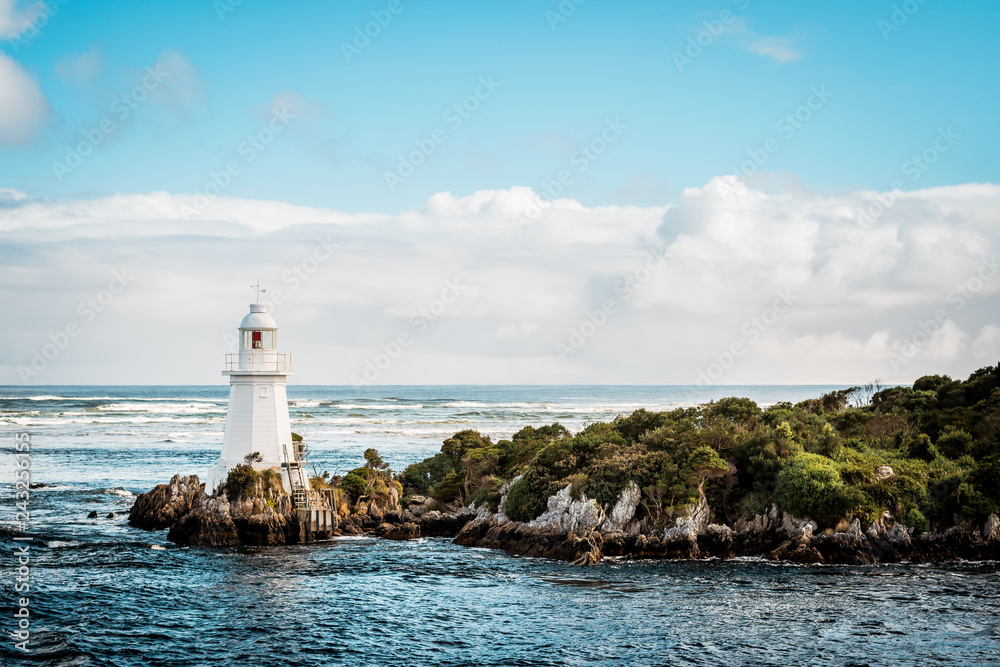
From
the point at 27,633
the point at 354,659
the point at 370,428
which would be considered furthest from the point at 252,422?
the point at 370,428

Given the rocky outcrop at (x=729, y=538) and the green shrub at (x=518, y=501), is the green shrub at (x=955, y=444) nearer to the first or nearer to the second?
the rocky outcrop at (x=729, y=538)

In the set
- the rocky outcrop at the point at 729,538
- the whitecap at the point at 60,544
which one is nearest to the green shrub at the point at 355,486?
the rocky outcrop at the point at 729,538

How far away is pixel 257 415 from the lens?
137 feet

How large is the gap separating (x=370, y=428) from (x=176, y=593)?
85.4 m

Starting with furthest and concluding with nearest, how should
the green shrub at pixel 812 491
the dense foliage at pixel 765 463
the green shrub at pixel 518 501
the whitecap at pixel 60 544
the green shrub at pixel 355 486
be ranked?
the green shrub at pixel 355 486 < the green shrub at pixel 518 501 < the whitecap at pixel 60 544 < the dense foliage at pixel 765 463 < the green shrub at pixel 812 491

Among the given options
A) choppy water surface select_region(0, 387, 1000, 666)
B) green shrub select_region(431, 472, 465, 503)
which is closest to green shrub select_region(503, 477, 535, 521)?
choppy water surface select_region(0, 387, 1000, 666)

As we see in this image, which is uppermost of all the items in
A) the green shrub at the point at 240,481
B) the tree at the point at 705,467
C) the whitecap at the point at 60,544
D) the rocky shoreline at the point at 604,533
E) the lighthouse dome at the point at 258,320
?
the lighthouse dome at the point at 258,320

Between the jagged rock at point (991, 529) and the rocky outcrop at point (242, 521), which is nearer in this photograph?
the jagged rock at point (991, 529)

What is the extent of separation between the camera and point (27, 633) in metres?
24.6

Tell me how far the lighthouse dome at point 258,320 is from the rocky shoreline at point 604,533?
8.42 meters

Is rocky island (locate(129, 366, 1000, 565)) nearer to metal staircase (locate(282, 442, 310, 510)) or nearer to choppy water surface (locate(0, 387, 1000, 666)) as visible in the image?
metal staircase (locate(282, 442, 310, 510))

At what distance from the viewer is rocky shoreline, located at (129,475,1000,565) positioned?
34.5 metres

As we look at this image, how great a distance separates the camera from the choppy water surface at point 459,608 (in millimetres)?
23656

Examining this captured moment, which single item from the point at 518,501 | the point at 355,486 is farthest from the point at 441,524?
the point at 355,486
